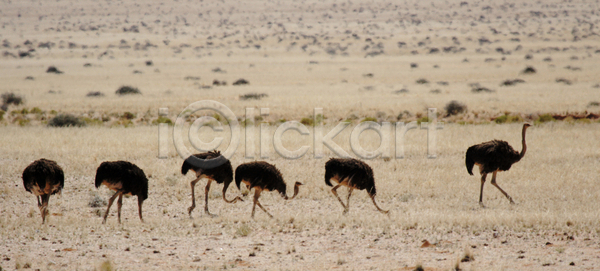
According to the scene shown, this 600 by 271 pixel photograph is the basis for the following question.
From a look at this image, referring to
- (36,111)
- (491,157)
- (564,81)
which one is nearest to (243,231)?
(491,157)

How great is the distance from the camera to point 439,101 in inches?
1236

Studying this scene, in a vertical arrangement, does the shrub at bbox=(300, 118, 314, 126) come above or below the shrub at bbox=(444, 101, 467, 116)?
below

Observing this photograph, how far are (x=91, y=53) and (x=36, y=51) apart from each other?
28.5 feet

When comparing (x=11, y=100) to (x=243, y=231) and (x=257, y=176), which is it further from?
(x=243, y=231)

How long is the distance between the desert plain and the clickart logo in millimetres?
263

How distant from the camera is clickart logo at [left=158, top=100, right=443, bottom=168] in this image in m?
18.1

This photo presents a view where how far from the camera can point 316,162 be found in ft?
55.0

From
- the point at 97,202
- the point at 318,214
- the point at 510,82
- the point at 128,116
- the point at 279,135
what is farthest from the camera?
the point at 510,82

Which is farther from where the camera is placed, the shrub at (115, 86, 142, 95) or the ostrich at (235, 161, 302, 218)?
the shrub at (115, 86, 142, 95)

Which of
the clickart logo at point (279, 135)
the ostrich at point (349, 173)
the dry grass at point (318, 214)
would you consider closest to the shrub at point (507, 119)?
the clickart logo at point (279, 135)

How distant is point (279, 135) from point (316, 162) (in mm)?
5163

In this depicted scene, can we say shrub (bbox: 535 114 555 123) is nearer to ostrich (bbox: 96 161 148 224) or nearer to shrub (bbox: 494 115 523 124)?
shrub (bbox: 494 115 523 124)

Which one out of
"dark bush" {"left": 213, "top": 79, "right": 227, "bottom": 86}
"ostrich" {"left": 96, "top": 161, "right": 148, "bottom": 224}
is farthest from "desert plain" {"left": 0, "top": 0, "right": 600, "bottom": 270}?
"dark bush" {"left": 213, "top": 79, "right": 227, "bottom": 86}

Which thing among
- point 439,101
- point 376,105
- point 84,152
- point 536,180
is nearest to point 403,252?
point 536,180
